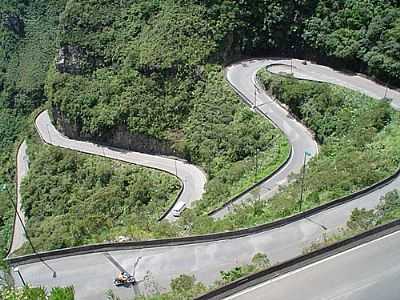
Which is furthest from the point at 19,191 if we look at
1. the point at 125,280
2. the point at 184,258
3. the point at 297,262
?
the point at 297,262

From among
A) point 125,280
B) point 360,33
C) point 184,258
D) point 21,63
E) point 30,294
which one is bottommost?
point 21,63

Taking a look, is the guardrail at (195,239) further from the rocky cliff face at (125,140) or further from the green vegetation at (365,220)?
the rocky cliff face at (125,140)

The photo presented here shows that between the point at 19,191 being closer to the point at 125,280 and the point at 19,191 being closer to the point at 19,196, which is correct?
the point at 19,196

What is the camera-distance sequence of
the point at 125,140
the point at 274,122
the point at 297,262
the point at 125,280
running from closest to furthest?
the point at 297,262 → the point at 125,280 → the point at 274,122 → the point at 125,140

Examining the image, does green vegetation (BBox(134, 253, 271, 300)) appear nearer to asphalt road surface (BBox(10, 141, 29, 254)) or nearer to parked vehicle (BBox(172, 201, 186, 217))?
parked vehicle (BBox(172, 201, 186, 217))

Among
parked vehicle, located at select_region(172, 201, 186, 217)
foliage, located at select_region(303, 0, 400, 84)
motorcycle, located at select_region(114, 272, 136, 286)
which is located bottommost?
parked vehicle, located at select_region(172, 201, 186, 217)

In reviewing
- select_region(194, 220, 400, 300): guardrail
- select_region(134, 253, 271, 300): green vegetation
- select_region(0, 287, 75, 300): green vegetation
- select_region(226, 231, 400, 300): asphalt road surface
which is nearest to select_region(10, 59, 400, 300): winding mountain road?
select_region(134, 253, 271, 300): green vegetation

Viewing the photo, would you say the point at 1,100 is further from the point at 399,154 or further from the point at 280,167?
the point at 399,154
